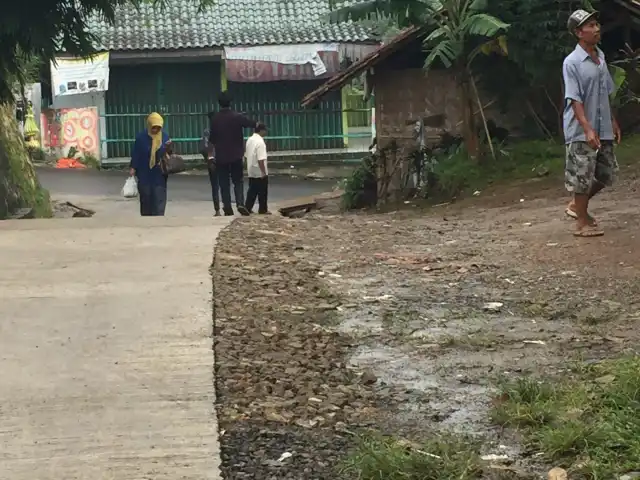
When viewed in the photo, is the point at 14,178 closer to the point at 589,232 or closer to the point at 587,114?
the point at 589,232

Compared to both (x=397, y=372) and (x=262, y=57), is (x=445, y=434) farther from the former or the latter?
(x=262, y=57)

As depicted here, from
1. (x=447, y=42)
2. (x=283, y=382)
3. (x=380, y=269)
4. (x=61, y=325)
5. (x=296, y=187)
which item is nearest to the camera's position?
(x=283, y=382)

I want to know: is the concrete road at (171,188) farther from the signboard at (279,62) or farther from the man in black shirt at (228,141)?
the man in black shirt at (228,141)

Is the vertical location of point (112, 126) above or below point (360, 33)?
below

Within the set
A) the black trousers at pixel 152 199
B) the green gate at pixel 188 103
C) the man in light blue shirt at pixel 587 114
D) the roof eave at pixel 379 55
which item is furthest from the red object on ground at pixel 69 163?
the man in light blue shirt at pixel 587 114

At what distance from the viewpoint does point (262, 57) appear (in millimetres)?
28984

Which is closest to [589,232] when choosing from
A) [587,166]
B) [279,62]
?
[587,166]

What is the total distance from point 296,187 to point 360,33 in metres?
6.82

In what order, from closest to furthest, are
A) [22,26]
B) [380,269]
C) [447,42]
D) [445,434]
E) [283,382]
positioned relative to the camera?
[445,434], [283,382], [380,269], [22,26], [447,42]

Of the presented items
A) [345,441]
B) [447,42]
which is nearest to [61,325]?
[345,441]

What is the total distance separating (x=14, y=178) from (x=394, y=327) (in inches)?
463

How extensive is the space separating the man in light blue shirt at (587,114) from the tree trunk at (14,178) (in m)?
9.46

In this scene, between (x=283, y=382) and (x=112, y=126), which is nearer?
(x=283, y=382)

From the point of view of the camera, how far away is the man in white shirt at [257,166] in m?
14.4
